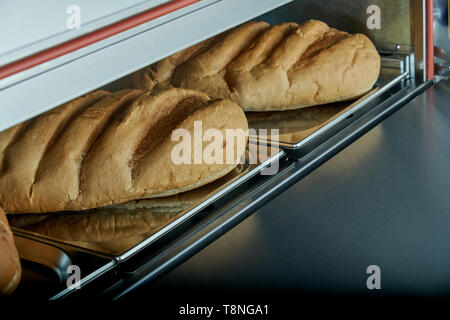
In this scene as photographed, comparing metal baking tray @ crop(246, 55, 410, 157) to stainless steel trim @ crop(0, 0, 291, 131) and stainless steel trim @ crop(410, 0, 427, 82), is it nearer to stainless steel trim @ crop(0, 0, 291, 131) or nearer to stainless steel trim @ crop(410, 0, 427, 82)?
stainless steel trim @ crop(410, 0, 427, 82)

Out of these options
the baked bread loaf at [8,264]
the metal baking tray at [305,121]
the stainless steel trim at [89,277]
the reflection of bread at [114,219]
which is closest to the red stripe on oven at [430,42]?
the metal baking tray at [305,121]

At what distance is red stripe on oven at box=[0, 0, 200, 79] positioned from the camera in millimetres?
798

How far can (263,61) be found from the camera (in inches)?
67.9

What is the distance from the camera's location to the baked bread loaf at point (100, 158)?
4.16 ft

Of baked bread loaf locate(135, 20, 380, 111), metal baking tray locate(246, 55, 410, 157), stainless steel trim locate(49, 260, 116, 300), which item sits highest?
baked bread loaf locate(135, 20, 380, 111)

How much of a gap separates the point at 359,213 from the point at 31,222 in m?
0.66

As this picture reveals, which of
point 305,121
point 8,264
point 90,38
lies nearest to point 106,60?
point 90,38

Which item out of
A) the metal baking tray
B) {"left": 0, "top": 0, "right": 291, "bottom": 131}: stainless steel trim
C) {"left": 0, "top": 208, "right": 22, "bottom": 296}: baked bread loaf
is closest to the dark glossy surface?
the metal baking tray

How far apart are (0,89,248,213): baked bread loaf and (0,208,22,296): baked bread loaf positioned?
0.20 m

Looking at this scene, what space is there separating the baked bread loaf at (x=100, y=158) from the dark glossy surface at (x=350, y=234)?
191 mm

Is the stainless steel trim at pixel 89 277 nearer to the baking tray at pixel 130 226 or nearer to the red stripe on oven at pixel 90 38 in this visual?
the baking tray at pixel 130 226

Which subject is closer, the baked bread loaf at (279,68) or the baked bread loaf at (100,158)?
the baked bread loaf at (100,158)

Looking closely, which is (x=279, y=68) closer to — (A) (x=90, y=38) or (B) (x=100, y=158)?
(B) (x=100, y=158)
